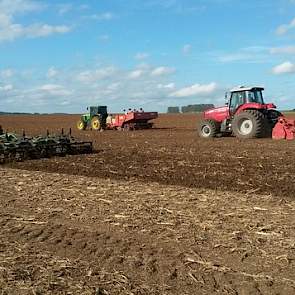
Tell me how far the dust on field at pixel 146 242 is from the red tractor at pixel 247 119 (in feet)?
44.4

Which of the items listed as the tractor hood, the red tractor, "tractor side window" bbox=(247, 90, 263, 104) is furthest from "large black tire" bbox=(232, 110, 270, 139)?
the tractor hood

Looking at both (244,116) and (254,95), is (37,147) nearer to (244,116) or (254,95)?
(244,116)

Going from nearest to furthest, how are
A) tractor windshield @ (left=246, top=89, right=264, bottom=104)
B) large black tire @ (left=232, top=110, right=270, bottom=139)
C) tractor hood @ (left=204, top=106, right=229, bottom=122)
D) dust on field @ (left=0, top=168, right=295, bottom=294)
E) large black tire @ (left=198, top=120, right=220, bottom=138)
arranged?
1. dust on field @ (left=0, top=168, right=295, bottom=294)
2. large black tire @ (left=232, top=110, right=270, bottom=139)
3. tractor windshield @ (left=246, top=89, right=264, bottom=104)
4. tractor hood @ (left=204, top=106, right=229, bottom=122)
5. large black tire @ (left=198, top=120, right=220, bottom=138)

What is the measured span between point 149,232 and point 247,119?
55.6ft

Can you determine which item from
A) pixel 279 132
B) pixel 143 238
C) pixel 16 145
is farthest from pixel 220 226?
pixel 279 132

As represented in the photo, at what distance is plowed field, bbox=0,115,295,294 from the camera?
4992 mm

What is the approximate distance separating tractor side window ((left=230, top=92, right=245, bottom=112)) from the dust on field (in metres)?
14.8

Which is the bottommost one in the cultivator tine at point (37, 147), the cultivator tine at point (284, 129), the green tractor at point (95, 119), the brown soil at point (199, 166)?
the brown soil at point (199, 166)

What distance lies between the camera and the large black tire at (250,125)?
2256 cm

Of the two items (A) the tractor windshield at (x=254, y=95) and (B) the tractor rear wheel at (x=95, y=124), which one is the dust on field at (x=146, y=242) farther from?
(B) the tractor rear wheel at (x=95, y=124)

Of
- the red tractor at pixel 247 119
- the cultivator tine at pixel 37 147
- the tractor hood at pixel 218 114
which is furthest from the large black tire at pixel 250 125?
the cultivator tine at pixel 37 147

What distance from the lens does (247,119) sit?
75.2 ft

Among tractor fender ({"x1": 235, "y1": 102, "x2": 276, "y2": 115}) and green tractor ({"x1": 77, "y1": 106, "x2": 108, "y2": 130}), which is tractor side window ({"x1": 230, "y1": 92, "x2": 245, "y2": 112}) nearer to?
tractor fender ({"x1": 235, "y1": 102, "x2": 276, "y2": 115})

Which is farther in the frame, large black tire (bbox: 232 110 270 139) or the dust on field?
large black tire (bbox: 232 110 270 139)
